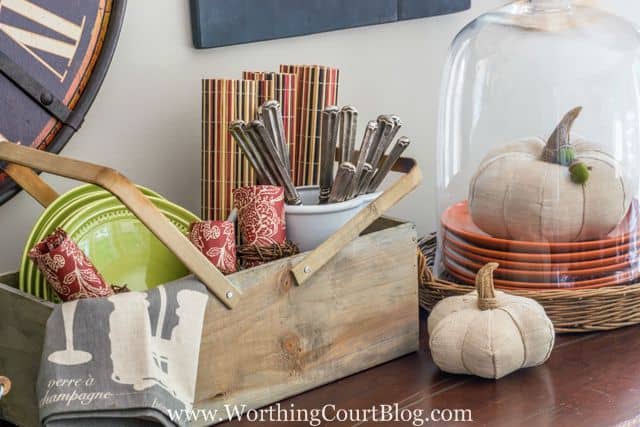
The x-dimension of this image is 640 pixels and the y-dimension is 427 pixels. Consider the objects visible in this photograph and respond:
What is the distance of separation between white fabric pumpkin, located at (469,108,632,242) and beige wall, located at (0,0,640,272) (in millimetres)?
364

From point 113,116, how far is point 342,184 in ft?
1.14

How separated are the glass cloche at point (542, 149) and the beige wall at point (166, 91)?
185 millimetres

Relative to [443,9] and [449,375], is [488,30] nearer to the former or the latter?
[443,9]

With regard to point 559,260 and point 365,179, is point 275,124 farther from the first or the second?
point 559,260

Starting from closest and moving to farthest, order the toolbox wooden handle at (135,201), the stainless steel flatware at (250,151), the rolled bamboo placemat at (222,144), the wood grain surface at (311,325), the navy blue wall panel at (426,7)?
the toolbox wooden handle at (135,201)
the wood grain surface at (311,325)
the stainless steel flatware at (250,151)
the rolled bamboo placemat at (222,144)
the navy blue wall panel at (426,7)

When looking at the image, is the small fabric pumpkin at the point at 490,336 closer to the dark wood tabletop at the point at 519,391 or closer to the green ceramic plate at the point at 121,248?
the dark wood tabletop at the point at 519,391

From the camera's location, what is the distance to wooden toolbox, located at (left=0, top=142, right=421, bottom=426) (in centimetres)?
88

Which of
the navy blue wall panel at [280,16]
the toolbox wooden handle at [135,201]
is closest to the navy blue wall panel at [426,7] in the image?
the navy blue wall panel at [280,16]

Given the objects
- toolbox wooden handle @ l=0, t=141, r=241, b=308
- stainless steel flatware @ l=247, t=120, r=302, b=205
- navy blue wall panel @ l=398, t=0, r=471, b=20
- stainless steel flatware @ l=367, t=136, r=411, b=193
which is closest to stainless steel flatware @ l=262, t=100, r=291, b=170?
stainless steel flatware @ l=247, t=120, r=302, b=205

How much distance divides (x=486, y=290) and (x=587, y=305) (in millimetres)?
201

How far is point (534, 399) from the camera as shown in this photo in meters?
1.00

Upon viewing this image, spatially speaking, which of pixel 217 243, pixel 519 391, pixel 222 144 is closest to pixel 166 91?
pixel 222 144

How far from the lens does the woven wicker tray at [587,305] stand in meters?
1.18

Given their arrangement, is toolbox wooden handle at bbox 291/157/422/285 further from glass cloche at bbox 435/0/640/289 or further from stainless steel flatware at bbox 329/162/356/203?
glass cloche at bbox 435/0/640/289
